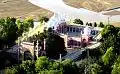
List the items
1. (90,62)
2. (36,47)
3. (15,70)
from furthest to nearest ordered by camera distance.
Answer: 1. (36,47)
2. (90,62)
3. (15,70)

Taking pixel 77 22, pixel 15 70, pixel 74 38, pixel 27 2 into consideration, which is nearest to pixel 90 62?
pixel 15 70

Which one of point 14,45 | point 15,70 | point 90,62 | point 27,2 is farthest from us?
point 27,2

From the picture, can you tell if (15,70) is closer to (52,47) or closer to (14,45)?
(52,47)

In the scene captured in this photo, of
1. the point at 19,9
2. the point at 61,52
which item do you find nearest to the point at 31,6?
the point at 19,9

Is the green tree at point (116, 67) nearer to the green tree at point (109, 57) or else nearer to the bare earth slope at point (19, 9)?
the green tree at point (109, 57)

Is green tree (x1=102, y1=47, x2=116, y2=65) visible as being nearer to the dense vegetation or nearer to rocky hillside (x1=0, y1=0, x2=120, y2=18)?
the dense vegetation

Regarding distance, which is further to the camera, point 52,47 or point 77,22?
point 77,22
